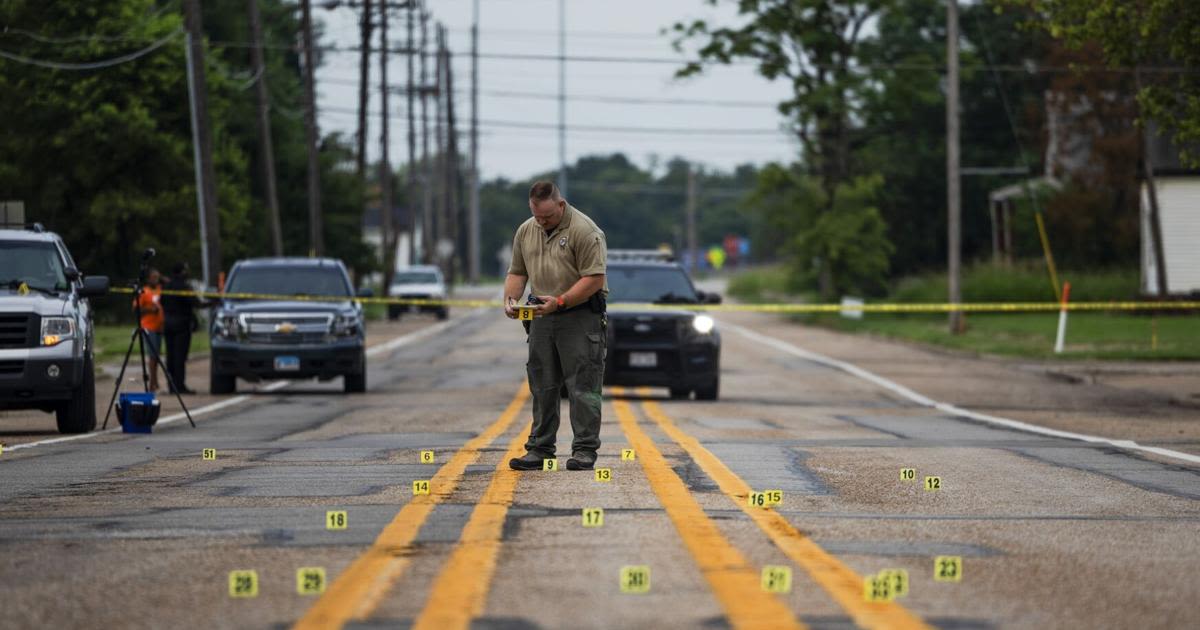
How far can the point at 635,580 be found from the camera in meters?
6.98

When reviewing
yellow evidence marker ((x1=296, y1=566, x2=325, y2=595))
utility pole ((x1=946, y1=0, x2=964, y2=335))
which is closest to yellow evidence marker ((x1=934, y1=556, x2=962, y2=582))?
yellow evidence marker ((x1=296, y1=566, x2=325, y2=595))

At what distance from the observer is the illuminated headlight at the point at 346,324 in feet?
76.3

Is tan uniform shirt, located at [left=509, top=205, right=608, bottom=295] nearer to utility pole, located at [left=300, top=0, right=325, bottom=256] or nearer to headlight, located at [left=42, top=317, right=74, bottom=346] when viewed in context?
headlight, located at [left=42, top=317, right=74, bottom=346]

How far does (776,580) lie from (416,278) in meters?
55.3

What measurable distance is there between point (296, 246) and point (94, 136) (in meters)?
14.6

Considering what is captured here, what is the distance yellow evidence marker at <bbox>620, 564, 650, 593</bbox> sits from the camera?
6898mm

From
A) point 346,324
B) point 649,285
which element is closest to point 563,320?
point 649,285

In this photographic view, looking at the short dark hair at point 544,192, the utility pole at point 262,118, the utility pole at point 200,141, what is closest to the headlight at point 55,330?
the short dark hair at point 544,192

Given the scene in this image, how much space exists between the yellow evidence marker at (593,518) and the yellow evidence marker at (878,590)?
2.03 metres

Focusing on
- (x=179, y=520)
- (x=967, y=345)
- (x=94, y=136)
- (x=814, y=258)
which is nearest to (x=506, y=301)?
(x=179, y=520)

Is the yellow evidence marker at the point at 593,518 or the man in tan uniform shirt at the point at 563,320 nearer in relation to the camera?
the yellow evidence marker at the point at 593,518

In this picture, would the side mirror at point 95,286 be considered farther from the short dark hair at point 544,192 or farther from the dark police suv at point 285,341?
the short dark hair at point 544,192

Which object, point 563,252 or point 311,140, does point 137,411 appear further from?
point 311,140

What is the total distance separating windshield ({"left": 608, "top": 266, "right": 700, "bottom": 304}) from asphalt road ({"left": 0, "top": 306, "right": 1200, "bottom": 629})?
4.31 m
